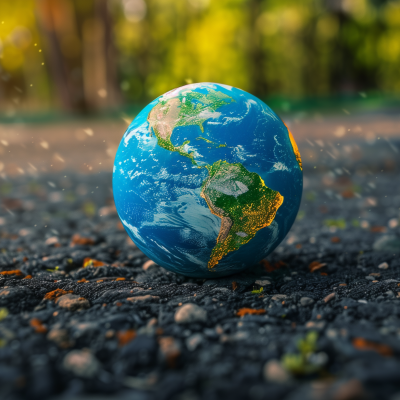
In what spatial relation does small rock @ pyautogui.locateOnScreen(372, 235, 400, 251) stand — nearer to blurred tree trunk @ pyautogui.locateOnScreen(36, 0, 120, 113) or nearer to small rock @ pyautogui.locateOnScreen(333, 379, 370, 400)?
small rock @ pyautogui.locateOnScreen(333, 379, 370, 400)

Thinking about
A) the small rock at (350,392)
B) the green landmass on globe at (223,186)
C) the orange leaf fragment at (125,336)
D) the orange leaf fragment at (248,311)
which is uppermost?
the green landmass on globe at (223,186)

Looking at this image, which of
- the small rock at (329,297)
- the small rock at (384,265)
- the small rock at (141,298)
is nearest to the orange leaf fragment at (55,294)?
the small rock at (141,298)

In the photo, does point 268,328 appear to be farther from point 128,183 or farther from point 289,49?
point 289,49

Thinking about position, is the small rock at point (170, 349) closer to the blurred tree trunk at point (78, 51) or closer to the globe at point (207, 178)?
the globe at point (207, 178)

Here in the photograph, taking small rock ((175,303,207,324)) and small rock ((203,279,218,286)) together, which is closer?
small rock ((175,303,207,324))

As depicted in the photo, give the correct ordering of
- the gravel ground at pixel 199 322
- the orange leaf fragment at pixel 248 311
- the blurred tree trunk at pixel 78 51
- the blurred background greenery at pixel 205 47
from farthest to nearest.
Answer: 1. the blurred background greenery at pixel 205 47
2. the blurred tree trunk at pixel 78 51
3. the orange leaf fragment at pixel 248 311
4. the gravel ground at pixel 199 322

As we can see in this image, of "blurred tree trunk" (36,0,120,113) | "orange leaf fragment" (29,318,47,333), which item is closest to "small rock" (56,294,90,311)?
"orange leaf fragment" (29,318,47,333)

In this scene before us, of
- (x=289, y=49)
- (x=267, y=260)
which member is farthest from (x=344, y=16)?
(x=267, y=260)

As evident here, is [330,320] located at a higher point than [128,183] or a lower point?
lower

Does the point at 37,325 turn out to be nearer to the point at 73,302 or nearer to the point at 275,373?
the point at 73,302
